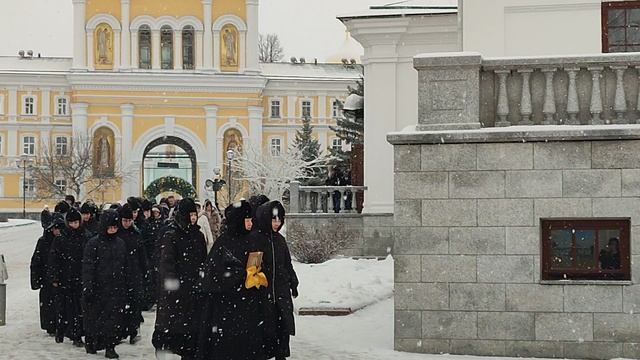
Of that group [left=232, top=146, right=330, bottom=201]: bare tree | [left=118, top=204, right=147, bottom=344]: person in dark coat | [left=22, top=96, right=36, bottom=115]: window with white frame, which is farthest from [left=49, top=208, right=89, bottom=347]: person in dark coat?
[left=22, top=96, right=36, bottom=115]: window with white frame

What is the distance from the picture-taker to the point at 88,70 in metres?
72.4

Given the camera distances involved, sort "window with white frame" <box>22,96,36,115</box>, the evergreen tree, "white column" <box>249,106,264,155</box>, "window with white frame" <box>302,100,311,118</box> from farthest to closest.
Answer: "window with white frame" <box>302,100,311,118</box> < "window with white frame" <box>22,96,36,115</box> < "white column" <box>249,106,264,155</box> < the evergreen tree

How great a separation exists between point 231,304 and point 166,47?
66.8m

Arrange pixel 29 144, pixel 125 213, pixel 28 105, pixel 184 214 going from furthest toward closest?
1. pixel 29 144
2. pixel 28 105
3. pixel 125 213
4. pixel 184 214

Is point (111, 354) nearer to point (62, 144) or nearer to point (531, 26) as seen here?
point (531, 26)

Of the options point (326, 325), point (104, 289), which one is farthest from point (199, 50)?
point (104, 289)

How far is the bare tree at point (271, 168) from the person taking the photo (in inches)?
2589

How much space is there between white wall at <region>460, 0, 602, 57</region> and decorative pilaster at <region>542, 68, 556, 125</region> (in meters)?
4.42

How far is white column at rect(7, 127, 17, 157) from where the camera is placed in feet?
259

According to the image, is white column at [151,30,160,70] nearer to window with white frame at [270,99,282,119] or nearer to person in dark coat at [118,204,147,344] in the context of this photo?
window with white frame at [270,99,282,119]

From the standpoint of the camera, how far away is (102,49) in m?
72.4

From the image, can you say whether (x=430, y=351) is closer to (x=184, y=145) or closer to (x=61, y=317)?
(x=61, y=317)

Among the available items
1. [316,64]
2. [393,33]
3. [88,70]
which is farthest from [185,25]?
[393,33]

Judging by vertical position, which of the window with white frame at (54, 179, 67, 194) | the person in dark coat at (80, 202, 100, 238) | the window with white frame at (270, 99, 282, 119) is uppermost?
the window with white frame at (270, 99, 282, 119)
